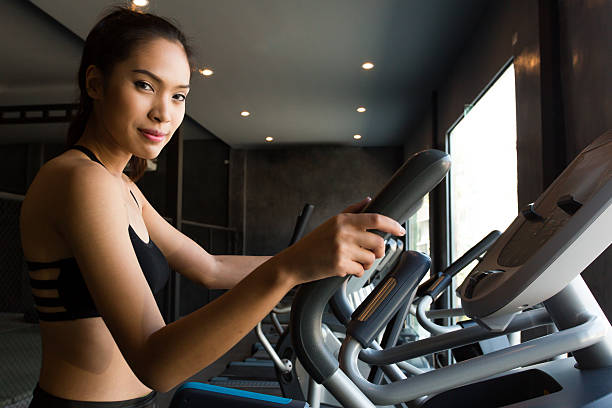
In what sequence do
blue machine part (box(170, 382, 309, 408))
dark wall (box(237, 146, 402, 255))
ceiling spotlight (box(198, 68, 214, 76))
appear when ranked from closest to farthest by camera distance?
blue machine part (box(170, 382, 309, 408))
ceiling spotlight (box(198, 68, 214, 76))
dark wall (box(237, 146, 402, 255))

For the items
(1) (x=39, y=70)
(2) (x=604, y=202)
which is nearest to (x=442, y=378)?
(2) (x=604, y=202)

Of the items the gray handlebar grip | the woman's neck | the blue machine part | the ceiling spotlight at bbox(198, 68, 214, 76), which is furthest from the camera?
the ceiling spotlight at bbox(198, 68, 214, 76)

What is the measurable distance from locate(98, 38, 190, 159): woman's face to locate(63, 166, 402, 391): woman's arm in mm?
144

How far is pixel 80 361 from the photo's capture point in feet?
2.64

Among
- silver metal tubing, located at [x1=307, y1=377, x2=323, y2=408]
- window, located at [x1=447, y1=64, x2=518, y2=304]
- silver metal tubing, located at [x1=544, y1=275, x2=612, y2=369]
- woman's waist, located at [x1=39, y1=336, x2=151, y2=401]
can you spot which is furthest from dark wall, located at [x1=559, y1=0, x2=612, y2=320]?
woman's waist, located at [x1=39, y1=336, x2=151, y2=401]

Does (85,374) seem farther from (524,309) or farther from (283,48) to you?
(283,48)

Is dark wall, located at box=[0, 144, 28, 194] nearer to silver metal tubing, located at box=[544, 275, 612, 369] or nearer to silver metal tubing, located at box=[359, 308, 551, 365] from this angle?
silver metal tubing, located at box=[359, 308, 551, 365]

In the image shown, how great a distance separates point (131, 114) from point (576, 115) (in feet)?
6.85

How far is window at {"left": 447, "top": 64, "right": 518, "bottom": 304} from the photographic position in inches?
123

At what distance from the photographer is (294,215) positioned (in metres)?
8.66

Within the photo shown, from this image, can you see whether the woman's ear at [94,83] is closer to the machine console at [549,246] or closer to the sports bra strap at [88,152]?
the sports bra strap at [88,152]

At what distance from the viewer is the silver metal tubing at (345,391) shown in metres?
0.59

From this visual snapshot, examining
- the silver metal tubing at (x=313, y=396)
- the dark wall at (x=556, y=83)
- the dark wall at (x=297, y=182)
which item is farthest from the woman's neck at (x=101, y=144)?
the dark wall at (x=297, y=182)

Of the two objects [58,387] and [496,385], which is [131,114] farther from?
[496,385]
